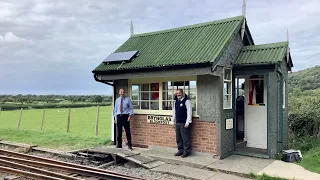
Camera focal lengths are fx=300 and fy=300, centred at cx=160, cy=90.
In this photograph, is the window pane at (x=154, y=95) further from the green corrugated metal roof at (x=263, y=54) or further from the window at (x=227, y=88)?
the green corrugated metal roof at (x=263, y=54)

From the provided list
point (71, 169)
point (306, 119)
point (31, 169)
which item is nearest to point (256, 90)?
point (306, 119)

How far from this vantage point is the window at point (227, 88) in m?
8.74

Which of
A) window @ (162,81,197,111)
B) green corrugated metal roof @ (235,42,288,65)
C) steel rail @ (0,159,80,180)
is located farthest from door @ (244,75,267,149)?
steel rail @ (0,159,80,180)

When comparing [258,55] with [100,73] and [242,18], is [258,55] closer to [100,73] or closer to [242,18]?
[242,18]

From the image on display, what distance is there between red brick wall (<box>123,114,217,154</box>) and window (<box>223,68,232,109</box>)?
863 mm

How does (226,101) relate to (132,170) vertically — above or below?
above

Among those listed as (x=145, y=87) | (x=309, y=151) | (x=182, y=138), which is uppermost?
(x=145, y=87)

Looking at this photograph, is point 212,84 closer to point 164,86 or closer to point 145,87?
point 164,86

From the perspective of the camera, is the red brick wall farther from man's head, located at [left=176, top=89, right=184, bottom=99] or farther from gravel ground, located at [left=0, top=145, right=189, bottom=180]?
gravel ground, located at [left=0, top=145, right=189, bottom=180]

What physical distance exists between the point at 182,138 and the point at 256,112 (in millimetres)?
2536

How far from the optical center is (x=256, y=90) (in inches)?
368

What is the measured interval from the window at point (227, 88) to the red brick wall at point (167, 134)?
0.86 metres

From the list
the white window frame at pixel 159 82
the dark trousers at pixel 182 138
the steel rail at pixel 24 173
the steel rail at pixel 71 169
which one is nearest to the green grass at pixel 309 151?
the dark trousers at pixel 182 138

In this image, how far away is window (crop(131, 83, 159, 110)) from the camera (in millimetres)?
9852
